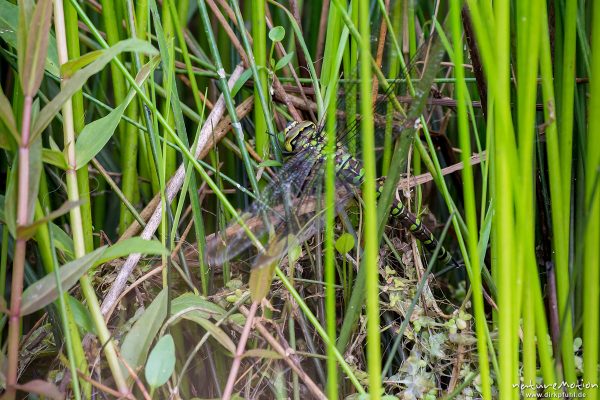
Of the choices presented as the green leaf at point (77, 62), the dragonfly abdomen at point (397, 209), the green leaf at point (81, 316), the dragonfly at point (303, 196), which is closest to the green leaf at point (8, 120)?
the green leaf at point (77, 62)

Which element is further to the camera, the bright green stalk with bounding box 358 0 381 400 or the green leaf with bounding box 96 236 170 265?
the green leaf with bounding box 96 236 170 265

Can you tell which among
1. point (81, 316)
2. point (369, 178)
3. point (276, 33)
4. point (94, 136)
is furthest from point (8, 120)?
point (276, 33)

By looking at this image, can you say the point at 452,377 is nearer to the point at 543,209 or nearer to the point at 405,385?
the point at 405,385

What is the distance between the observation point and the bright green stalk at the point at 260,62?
1054 mm

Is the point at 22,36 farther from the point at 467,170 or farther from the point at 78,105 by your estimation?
the point at 467,170

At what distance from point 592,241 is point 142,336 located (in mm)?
551

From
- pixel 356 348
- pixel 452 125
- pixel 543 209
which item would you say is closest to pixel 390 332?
pixel 356 348

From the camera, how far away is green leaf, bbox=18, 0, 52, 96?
0.67m

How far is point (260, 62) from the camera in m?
1.11

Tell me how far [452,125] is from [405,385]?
2.45ft

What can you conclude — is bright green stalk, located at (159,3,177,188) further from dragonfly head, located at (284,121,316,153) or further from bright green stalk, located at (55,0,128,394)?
dragonfly head, located at (284,121,316,153)

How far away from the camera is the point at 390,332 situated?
3.79 ft

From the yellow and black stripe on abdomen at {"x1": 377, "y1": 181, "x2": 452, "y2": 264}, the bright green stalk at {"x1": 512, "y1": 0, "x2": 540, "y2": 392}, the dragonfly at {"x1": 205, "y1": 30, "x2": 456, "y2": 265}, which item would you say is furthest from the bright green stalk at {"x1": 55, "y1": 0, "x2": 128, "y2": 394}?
the yellow and black stripe on abdomen at {"x1": 377, "y1": 181, "x2": 452, "y2": 264}

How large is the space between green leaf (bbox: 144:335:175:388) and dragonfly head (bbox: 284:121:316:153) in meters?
0.62
